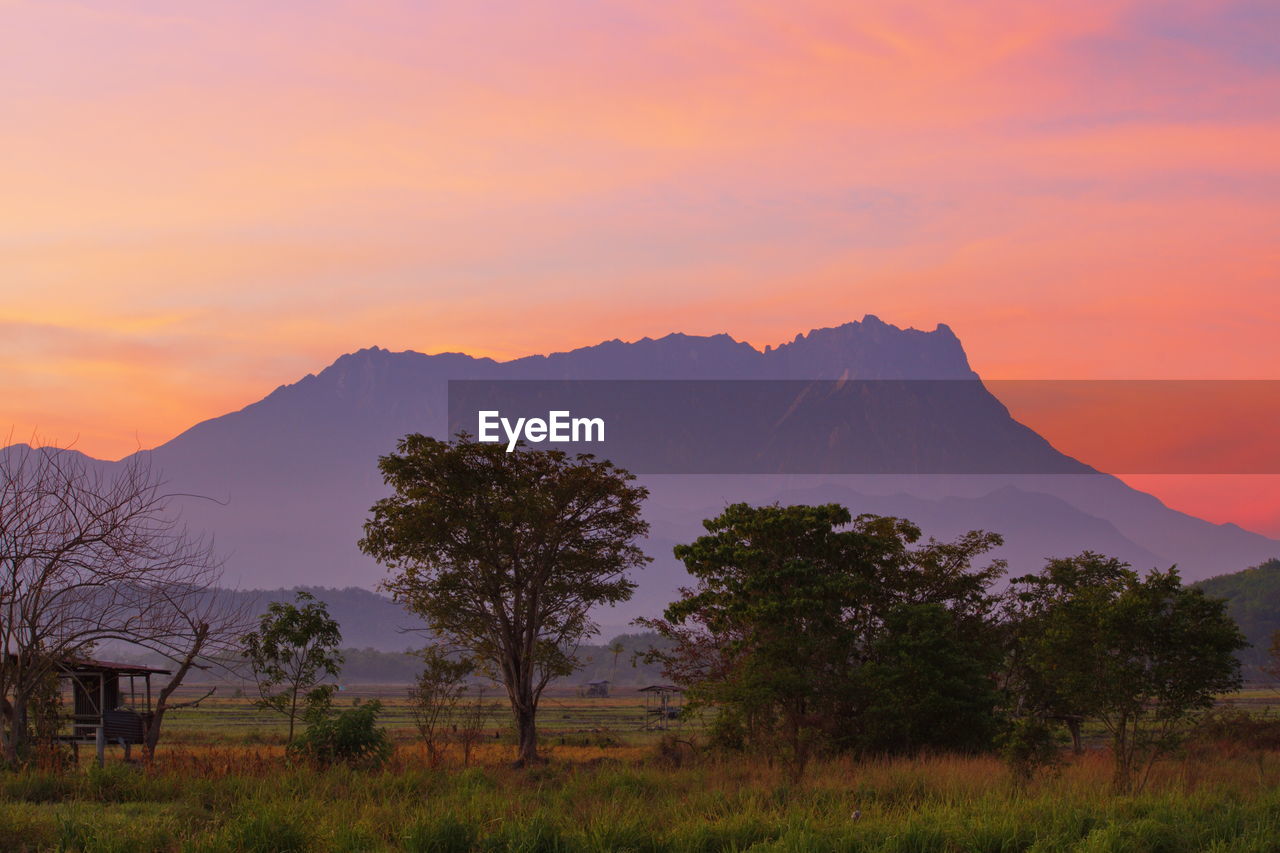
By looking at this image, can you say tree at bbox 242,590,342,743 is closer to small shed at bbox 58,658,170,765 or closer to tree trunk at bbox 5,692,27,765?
small shed at bbox 58,658,170,765

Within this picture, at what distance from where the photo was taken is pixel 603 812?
55.0ft

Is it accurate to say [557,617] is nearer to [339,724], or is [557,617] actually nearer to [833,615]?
[833,615]

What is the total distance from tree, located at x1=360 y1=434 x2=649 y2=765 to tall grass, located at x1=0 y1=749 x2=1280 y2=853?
16201 millimetres

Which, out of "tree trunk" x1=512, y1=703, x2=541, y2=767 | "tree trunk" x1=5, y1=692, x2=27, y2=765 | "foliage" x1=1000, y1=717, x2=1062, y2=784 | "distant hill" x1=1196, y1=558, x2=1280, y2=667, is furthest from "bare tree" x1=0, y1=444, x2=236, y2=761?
"distant hill" x1=1196, y1=558, x2=1280, y2=667

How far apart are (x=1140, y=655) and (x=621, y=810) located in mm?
11285

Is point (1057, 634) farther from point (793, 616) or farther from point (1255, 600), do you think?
point (1255, 600)

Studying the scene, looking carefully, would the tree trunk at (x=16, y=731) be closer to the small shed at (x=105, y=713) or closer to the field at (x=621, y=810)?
the field at (x=621, y=810)

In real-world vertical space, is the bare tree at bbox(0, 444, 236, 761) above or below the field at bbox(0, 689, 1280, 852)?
above

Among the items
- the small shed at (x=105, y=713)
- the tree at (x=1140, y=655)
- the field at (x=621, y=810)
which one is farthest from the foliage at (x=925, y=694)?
the small shed at (x=105, y=713)

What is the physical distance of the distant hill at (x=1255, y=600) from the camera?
146m

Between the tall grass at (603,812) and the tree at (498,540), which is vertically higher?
the tree at (498,540)

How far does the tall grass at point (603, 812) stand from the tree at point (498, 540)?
53.2 feet

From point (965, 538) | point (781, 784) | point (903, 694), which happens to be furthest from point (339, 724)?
point (965, 538)

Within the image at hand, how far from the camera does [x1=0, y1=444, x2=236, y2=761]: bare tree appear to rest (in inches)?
835
